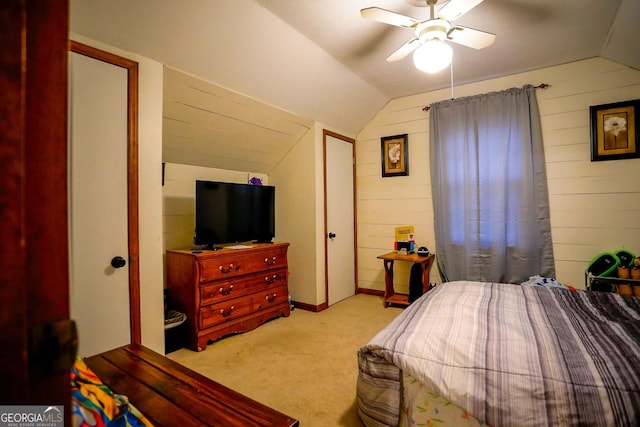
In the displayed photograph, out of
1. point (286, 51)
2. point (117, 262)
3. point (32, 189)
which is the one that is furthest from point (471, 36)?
point (117, 262)

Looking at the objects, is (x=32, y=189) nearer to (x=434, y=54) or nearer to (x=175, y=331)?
(x=434, y=54)

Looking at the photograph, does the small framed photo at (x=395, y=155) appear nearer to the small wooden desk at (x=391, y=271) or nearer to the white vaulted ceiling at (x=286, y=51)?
the white vaulted ceiling at (x=286, y=51)

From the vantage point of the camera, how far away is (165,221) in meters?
2.95

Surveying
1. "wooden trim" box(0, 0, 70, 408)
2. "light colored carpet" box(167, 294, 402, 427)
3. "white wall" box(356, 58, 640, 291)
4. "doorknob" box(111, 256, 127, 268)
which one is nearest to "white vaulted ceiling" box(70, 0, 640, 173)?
"white wall" box(356, 58, 640, 291)

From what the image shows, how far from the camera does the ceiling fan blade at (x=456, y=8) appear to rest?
5.32 ft

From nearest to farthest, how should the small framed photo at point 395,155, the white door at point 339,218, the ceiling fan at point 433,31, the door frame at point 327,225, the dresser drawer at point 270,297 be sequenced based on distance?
1. the ceiling fan at point 433,31
2. the dresser drawer at point 270,297
3. the door frame at point 327,225
4. the white door at point 339,218
5. the small framed photo at point 395,155

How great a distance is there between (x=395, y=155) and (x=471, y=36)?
2110mm

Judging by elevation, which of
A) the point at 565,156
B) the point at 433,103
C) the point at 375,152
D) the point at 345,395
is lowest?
the point at 345,395

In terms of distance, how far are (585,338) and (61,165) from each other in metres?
Result: 1.91

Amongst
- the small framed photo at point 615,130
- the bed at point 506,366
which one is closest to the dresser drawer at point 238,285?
the bed at point 506,366

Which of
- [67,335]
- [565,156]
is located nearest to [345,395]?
[67,335]

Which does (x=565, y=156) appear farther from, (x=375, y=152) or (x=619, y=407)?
(x=619, y=407)

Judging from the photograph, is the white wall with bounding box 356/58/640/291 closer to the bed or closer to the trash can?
the bed

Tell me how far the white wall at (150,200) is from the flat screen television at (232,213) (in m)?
0.66
